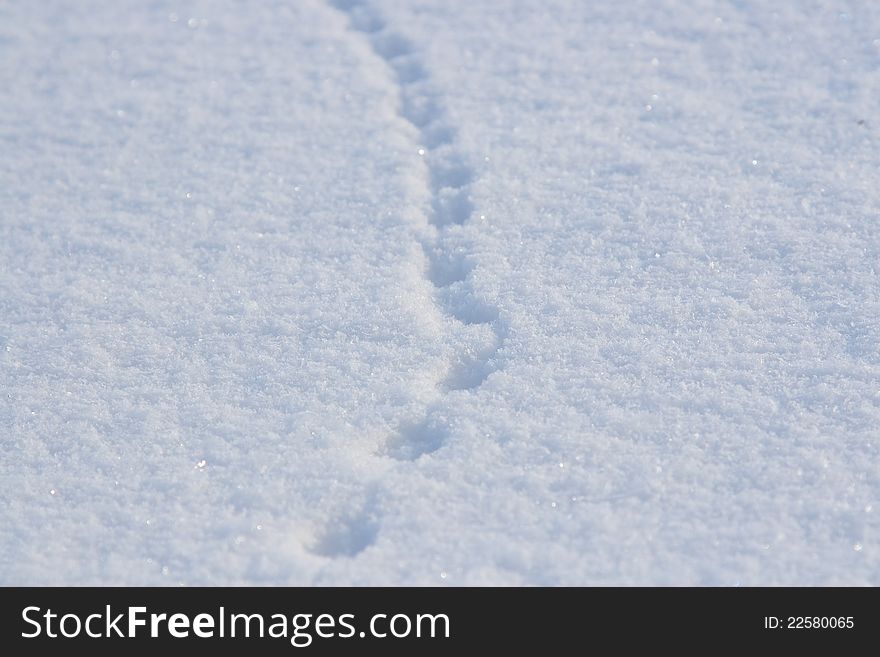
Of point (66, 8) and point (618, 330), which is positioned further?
point (66, 8)

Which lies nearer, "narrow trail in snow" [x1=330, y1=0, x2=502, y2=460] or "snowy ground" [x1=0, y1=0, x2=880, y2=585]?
"snowy ground" [x1=0, y1=0, x2=880, y2=585]

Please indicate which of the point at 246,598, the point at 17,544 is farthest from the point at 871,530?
the point at 17,544

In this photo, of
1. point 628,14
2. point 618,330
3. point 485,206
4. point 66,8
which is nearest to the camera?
point 618,330

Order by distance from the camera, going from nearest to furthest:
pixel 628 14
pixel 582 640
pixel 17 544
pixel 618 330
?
pixel 582 640 → pixel 17 544 → pixel 618 330 → pixel 628 14

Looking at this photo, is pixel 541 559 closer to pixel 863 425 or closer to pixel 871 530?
pixel 871 530

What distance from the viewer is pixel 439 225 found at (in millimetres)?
2209

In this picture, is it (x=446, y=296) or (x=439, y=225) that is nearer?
(x=446, y=296)

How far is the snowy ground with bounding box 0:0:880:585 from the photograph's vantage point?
155cm

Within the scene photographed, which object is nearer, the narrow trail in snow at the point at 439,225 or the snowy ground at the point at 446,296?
the snowy ground at the point at 446,296

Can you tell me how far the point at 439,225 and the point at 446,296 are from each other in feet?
0.90

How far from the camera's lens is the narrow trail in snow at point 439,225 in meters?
1.73

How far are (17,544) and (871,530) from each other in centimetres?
142

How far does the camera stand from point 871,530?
149 cm

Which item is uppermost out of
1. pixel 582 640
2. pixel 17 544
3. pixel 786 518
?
pixel 786 518
